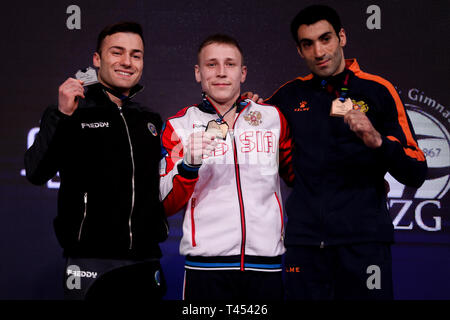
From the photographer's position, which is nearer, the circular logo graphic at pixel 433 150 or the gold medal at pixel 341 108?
the gold medal at pixel 341 108

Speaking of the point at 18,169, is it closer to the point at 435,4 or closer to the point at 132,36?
the point at 132,36

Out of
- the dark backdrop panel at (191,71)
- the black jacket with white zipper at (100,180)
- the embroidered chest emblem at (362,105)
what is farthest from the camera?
the dark backdrop panel at (191,71)

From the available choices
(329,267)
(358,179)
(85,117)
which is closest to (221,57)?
(85,117)

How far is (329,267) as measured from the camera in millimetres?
1813

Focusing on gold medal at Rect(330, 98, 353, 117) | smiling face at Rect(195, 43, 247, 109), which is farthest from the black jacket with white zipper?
gold medal at Rect(330, 98, 353, 117)

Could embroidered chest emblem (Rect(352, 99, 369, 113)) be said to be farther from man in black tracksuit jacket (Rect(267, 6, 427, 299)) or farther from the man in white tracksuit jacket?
the man in white tracksuit jacket

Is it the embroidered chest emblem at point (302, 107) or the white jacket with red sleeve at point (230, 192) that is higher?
the embroidered chest emblem at point (302, 107)

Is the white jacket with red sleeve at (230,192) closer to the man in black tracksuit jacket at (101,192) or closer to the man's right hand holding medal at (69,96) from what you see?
the man in black tracksuit jacket at (101,192)

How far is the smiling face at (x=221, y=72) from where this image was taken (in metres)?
1.89

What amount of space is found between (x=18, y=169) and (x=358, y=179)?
2.10 metres

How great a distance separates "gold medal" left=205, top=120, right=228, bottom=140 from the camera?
1.68 m

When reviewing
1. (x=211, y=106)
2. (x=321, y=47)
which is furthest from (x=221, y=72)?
(x=321, y=47)

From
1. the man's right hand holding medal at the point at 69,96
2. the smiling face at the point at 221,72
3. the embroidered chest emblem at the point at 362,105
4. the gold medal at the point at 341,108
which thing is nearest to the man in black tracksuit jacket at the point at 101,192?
the man's right hand holding medal at the point at 69,96

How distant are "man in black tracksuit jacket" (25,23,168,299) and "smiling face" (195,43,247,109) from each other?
0.35 metres
